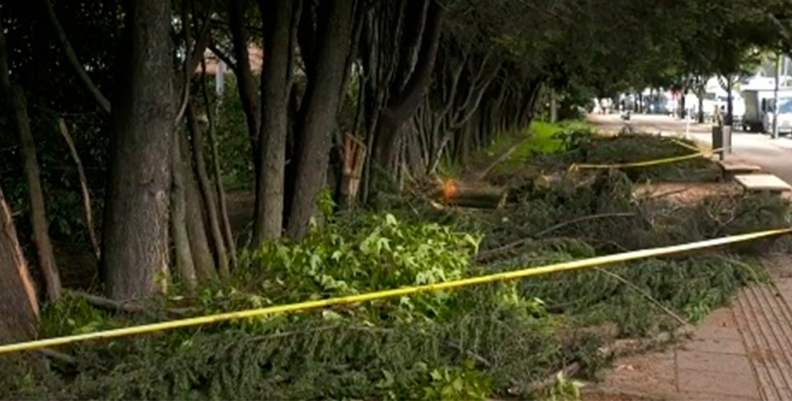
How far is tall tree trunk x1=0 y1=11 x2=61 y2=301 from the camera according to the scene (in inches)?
289

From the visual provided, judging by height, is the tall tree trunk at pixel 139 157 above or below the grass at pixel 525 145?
above

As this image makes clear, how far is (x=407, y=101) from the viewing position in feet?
46.0

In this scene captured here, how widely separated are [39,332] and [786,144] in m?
41.5

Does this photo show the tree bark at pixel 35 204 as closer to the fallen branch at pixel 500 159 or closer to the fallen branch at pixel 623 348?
the fallen branch at pixel 623 348

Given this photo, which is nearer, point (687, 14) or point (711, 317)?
point (711, 317)

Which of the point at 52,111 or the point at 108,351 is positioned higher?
the point at 52,111

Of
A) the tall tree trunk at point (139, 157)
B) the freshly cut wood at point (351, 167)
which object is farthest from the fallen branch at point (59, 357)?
the freshly cut wood at point (351, 167)

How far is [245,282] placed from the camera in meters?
7.83

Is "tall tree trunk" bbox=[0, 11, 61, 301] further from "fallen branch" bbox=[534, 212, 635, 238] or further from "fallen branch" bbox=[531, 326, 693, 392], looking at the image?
"fallen branch" bbox=[534, 212, 635, 238]

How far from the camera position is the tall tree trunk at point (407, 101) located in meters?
14.0

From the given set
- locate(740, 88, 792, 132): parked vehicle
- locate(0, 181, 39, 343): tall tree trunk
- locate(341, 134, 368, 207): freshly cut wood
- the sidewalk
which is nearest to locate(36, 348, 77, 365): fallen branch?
locate(0, 181, 39, 343): tall tree trunk

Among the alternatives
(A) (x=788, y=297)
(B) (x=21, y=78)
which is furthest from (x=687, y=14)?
(B) (x=21, y=78)

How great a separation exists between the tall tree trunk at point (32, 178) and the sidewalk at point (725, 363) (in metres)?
3.74

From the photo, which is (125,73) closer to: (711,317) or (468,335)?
(468,335)
